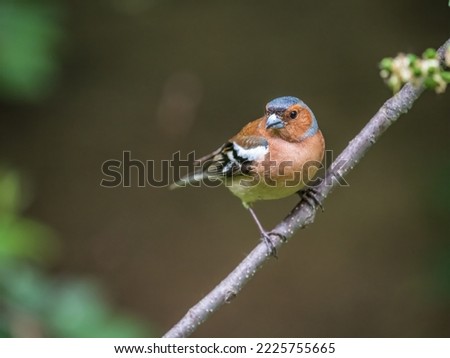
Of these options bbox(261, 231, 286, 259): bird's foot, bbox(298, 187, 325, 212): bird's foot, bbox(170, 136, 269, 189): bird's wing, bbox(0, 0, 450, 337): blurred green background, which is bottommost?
bbox(261, 231, 286, 259): bird's foot

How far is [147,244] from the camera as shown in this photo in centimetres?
533

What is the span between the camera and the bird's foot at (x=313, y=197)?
2.72 m

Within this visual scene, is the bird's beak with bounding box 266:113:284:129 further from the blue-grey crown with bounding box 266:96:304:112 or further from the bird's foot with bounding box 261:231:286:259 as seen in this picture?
the bird's foot with bounding box 261:231:286:259

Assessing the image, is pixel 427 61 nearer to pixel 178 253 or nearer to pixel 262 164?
pixel 262 164

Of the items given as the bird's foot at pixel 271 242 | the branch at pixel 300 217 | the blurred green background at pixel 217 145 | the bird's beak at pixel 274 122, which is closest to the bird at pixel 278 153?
the bird's beak at pixel 274 122

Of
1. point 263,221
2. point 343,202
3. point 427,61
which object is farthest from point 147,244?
point 427,61

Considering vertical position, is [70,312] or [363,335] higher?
[363,335]

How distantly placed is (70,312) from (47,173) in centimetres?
288

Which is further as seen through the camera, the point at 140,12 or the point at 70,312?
the point at 140,12

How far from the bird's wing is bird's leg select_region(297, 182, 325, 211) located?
0.48 m

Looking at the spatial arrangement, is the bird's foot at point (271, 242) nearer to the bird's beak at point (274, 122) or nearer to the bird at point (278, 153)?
the bird at point (278, 153)

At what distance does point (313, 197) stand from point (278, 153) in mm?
475

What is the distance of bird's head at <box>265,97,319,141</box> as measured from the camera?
3.13 meters

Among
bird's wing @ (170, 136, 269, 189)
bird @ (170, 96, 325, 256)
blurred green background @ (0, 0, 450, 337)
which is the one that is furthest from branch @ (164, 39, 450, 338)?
blurred green background @ (0, 0, 450, 337)
